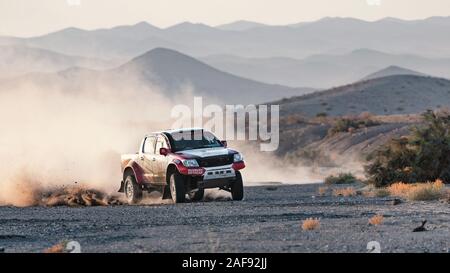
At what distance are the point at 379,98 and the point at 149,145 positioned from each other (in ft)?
299

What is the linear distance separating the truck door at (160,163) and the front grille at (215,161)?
119cm

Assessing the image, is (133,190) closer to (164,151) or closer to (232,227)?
(164,151)

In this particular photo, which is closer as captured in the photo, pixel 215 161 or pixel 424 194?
pixel 215 161

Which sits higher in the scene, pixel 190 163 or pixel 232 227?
pixel 190 163

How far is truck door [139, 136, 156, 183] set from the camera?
28.6 meters

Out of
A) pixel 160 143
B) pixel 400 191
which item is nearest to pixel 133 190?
pixel 160 143

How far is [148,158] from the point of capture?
94.6 ft

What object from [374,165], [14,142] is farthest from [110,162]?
[374,165]

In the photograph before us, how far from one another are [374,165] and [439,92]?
295 ft

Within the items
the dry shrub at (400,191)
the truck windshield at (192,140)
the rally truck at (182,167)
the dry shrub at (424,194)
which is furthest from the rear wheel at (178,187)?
the dry shrub at (400,191)

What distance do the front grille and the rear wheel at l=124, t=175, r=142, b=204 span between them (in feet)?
10.1

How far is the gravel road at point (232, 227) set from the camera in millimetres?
16781

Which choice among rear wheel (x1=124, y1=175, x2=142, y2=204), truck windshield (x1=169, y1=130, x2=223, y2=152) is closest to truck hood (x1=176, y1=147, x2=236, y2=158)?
truck windshield (x1=169, y1=130, x2=223, y2=152)
